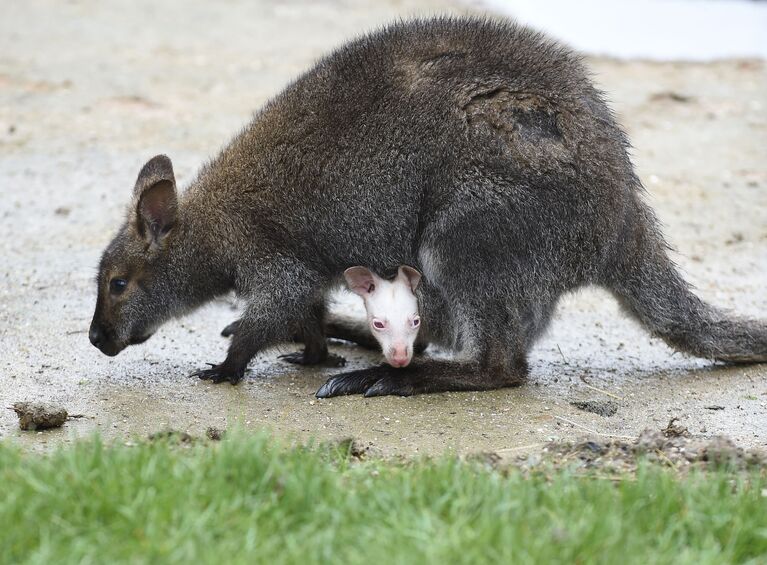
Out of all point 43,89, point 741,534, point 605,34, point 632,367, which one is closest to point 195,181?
point 632,367

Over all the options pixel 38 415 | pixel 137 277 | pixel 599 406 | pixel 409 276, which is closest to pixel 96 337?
pixel 137 277

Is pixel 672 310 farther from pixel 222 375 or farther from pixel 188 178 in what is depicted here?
pixel 188 178

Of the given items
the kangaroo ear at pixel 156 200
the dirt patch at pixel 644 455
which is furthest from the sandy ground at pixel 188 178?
the kangaroo ear at pixel 156 200

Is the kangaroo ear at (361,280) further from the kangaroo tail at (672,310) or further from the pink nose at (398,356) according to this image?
the kangaroo tail at (672,310)

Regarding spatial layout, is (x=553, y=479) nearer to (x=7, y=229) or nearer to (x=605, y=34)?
(x=7, y=229)

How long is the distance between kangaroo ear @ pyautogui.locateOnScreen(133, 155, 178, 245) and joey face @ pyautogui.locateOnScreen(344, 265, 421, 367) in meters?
0.96

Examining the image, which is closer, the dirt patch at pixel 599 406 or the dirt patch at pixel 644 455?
the dirt patch at pixel 644 455

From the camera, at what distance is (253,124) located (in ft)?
20.3

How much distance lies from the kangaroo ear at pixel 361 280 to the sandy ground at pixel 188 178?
554mm

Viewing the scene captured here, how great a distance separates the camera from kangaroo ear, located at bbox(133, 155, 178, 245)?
5863 mm

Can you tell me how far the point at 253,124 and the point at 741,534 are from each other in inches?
136

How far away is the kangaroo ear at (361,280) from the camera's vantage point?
583 cm

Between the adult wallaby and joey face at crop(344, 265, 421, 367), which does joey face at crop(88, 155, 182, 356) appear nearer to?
the adult wallaby

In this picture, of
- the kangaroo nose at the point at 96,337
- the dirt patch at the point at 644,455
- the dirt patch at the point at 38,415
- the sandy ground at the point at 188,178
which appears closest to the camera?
the dirt patch at the point at 644,455
